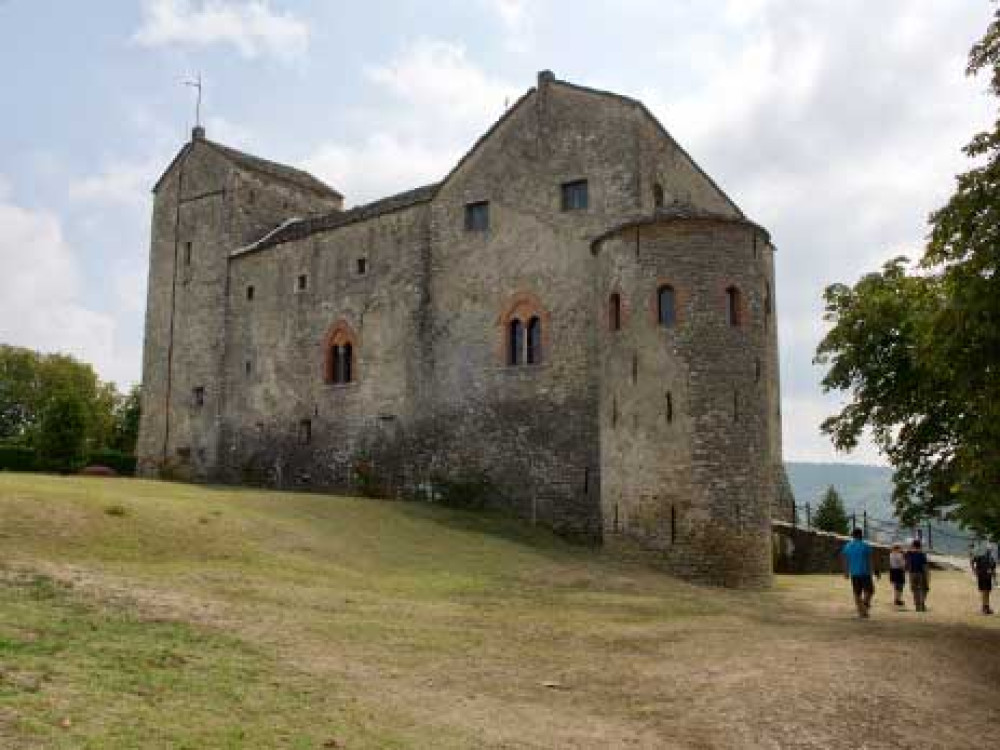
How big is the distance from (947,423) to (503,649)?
936 centimetres

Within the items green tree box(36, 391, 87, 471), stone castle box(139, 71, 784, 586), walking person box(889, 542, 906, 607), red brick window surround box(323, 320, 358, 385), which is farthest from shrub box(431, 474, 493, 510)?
walking person box(889, 542, 906, 607)

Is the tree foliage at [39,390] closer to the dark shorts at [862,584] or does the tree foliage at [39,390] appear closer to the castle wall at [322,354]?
the castle wall at [322,354]

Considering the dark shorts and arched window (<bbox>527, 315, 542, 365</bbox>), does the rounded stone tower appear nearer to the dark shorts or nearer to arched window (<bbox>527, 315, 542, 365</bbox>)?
arched window (<bbox>527, 315, 542, 365</bbox>)

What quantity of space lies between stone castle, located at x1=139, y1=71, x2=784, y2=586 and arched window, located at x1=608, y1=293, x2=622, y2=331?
70mm

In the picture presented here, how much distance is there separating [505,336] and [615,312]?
16.9 ft

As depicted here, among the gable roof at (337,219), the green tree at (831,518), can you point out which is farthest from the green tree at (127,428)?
the green tree at (831,518)

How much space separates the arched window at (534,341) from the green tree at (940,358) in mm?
10752

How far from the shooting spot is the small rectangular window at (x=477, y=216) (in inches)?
1153

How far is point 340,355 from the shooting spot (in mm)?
32594

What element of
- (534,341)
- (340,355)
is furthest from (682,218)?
(340,355)

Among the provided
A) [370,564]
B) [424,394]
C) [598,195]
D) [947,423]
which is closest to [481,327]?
[424,394]

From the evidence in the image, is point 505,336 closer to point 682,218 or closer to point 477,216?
point 477,216

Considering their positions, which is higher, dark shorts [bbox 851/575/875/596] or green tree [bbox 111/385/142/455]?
green tree [bbox 111/385/142/455]

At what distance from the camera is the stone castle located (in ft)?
73.0
